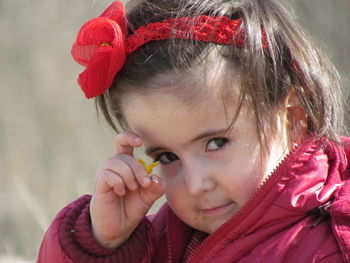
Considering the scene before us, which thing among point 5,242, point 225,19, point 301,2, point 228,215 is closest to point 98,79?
point 225,19

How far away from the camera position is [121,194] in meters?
2.27

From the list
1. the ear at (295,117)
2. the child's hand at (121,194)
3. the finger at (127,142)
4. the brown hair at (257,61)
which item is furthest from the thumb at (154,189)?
the ear at (295,117)

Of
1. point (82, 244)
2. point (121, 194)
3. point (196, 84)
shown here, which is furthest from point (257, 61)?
point (82, 244)

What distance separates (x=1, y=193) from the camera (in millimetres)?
5129

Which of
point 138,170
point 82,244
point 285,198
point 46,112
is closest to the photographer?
point 285,198

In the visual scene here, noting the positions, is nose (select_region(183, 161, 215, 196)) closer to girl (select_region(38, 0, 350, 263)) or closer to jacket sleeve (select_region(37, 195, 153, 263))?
girl (select_region(38, 0, 350, 263))

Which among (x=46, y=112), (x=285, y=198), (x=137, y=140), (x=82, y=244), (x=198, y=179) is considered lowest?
(x=46, y=112)

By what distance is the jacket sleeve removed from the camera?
231cm

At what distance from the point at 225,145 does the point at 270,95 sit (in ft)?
0.72

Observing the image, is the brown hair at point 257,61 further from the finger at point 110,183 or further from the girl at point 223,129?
the finger at point 110,183

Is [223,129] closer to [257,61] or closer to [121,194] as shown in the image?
[257,61]

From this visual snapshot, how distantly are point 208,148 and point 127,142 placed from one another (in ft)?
0.86

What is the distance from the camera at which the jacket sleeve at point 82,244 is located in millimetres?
2309

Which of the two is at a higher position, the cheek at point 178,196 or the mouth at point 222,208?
the cheek at point 178,196
